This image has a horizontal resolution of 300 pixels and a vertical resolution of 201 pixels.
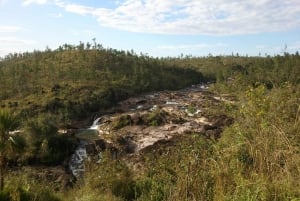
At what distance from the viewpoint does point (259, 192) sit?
4.41 m

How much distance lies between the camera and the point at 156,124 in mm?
37250

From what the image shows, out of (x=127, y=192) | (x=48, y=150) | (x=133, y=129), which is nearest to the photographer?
(x=127, y=192)

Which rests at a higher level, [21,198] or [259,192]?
[259,192]

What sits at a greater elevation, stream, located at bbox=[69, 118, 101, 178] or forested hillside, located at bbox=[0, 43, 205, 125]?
forested hillside, located at bbox=[0, 43, 205, 125]

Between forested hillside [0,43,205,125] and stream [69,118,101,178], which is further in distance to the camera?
forested hillside [0,43,205,125]

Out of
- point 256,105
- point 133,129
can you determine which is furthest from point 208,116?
point 256,105

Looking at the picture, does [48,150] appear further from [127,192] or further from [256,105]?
[256,105]

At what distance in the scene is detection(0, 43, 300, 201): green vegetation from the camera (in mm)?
4758

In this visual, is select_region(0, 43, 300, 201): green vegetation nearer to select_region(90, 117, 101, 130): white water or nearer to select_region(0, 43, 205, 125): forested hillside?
select_region(0, 43, 205, 125): forested hillside

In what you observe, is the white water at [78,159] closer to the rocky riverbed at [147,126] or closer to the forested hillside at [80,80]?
the rocky riverbed at [147,126]

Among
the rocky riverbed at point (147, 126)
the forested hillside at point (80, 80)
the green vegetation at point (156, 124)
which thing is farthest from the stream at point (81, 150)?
the forested hillside at point (80, 80)

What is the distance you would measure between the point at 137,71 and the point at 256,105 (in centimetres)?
6073

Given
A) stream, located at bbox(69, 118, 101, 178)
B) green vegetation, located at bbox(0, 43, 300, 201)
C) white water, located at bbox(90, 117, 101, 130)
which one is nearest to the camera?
green vegetation, located at bbox(0, 43, 300, 201)

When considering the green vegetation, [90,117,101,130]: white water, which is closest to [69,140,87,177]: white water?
the green vegetation
